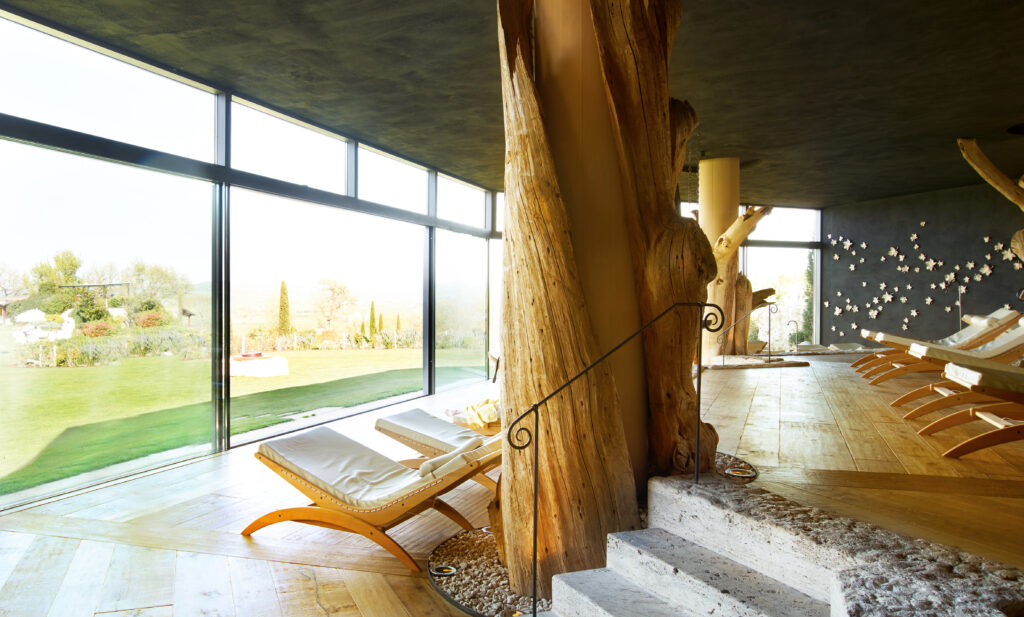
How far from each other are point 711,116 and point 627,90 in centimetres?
387

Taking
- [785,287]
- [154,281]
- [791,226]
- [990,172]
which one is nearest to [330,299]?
[154,281]

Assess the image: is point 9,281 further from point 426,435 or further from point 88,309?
point 426,435

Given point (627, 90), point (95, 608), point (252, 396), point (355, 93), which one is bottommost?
point (95, 608)

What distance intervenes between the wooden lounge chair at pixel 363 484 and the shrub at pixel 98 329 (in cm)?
191

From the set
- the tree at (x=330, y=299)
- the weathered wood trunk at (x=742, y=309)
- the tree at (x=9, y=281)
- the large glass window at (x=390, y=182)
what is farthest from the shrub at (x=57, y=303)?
the weathered wood trunk at (x=742, y=309)

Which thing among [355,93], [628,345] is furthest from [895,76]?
[355,93]

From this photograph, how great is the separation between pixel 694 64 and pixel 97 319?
496cm

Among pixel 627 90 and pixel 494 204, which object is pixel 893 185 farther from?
pixel 627 90

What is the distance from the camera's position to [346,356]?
21.7ft

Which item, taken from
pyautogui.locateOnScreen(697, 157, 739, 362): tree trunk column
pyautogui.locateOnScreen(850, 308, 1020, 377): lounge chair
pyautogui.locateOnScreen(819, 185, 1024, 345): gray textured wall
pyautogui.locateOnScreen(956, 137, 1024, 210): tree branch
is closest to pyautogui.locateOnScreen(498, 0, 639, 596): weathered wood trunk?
pyautogui.locateOnScreen(850, 308, 1020, 377): lounge chair

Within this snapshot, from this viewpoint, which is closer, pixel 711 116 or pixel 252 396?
pixel 252 396

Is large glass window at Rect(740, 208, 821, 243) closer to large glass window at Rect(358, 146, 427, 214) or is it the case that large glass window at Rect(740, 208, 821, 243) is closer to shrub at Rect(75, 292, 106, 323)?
large glass window at Rect(358, 146, 427, 214)

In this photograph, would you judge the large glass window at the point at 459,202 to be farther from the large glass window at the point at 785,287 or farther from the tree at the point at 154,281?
the large glass window at the point at 785,287

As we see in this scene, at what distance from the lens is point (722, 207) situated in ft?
26.9
